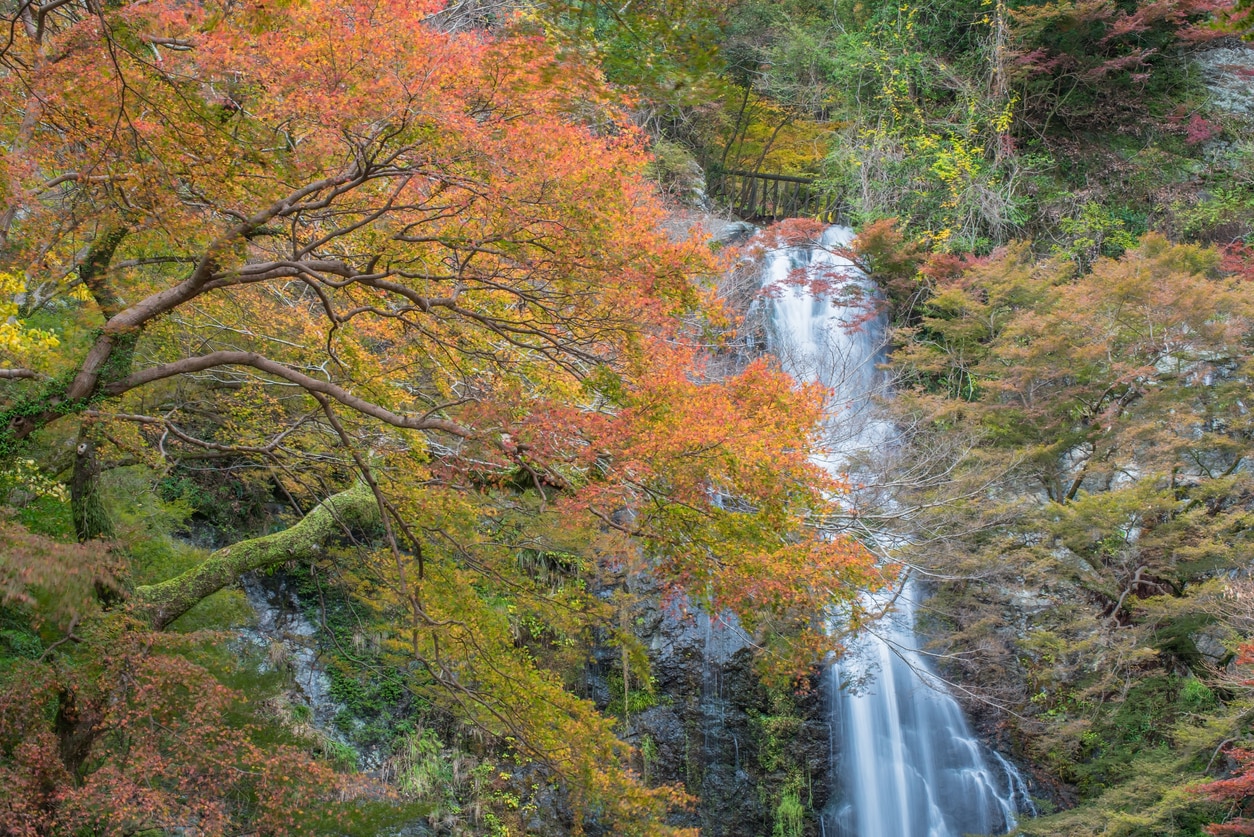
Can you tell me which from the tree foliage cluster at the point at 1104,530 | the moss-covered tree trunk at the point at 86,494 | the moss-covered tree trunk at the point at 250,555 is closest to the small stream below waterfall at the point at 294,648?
the moss-covered tree trunk at the point at 250,555

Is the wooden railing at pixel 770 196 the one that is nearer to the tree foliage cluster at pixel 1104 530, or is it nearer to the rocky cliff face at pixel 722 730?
the tree foliage cluster at pixel 1104 530

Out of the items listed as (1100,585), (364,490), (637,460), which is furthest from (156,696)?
(1100,585)

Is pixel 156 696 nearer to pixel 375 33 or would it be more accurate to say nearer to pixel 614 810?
pixel 614 810

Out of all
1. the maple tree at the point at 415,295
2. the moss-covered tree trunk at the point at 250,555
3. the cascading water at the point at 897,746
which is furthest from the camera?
the cascading water at the point at 897,746

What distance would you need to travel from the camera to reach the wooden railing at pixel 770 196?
60.5ft

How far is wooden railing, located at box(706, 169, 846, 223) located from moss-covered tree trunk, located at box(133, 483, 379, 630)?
12689 millimetres

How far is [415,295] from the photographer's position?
5.09 m

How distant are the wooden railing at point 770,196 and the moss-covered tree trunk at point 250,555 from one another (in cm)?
1269

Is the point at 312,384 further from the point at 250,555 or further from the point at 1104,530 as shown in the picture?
the point at 1104,530

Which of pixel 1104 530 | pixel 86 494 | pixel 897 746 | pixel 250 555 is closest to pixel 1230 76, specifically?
pixel 1104 530

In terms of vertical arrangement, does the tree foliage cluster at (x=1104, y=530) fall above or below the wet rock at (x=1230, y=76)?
below

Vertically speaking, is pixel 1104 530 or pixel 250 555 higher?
pixel 1104 530

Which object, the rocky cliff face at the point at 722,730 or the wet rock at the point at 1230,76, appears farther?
the wet rock at the point at 1230,76

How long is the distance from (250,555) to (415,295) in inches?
134
